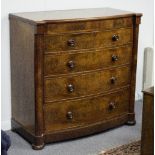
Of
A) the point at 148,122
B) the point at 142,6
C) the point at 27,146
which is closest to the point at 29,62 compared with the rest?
the point at 27,146

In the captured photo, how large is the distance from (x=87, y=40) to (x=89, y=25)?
11 cm

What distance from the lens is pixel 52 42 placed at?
9.36ft

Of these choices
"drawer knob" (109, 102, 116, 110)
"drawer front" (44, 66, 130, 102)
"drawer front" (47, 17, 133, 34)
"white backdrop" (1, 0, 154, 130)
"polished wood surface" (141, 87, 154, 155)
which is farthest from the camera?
"drawer knob" (109, 102, 116, 110)

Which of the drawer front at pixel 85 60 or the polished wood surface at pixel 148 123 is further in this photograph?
the drawer front at pixel 85 60

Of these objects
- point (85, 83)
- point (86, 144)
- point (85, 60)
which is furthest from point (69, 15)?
point (86, 144)

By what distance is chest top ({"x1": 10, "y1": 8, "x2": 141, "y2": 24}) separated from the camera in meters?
2.85

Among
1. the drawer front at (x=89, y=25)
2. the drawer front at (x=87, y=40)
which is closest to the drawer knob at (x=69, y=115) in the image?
the drawer front at (x=87, y=40)

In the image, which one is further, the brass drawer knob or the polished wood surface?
the brass drawer knob

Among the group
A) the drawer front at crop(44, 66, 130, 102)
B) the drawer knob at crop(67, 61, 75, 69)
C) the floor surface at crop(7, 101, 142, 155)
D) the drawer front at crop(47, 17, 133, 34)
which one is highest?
the drawer front at crop(47, 17, 133, 34)

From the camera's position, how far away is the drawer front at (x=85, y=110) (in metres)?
3.00

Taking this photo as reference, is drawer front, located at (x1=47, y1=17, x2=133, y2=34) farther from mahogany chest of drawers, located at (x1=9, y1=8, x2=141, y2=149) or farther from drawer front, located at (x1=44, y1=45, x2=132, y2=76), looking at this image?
drawer front, located at (x1=44, y1=45, x2=132, y2=76)

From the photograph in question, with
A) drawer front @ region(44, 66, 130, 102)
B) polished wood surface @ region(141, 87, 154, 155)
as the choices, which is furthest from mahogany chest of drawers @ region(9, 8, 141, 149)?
polished wood surface @ region(141, 87, 154, 155)

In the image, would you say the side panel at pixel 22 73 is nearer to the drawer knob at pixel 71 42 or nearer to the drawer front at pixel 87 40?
the drawer front at pixel 87 40

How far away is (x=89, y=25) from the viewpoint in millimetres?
2963
